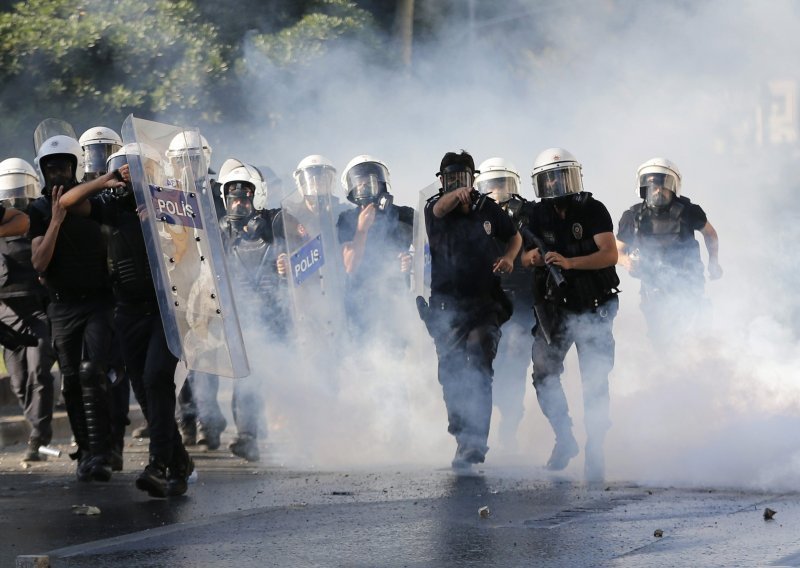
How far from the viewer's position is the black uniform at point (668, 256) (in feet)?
35.0

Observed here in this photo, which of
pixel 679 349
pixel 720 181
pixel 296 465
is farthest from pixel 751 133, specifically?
pixel 296 465

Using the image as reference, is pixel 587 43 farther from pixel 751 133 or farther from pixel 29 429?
pixel 29 429

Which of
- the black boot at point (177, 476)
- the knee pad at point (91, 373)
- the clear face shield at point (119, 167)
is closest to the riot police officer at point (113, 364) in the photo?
the knee pad at point (91, 373)

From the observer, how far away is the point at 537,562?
17.3 ft

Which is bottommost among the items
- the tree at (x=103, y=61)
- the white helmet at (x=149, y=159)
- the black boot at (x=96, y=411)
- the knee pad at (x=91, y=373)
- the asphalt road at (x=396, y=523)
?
the asphalt road at (x=396, y=523)

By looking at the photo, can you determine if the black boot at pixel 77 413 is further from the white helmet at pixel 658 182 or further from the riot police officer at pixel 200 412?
the white helmet at pixel 658 182

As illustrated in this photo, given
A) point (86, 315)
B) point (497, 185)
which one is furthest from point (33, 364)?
point (497, 185)

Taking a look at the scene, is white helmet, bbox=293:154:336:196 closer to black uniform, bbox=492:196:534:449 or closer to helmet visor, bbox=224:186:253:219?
helmet visor, bbox=224:186:253:219

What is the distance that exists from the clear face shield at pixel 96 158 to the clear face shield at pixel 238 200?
1429 mm

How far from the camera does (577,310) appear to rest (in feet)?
26.6

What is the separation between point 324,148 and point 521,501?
7842 millimetres

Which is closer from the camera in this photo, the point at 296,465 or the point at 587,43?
the point at 296,465

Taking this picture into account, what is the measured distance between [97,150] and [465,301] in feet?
7.31

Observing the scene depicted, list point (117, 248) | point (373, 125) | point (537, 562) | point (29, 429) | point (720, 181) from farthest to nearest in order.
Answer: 1. point (720, 181)
2. point (373, 125)
3. point (29, 429)
4. point (117, 248)
5. point (537, 562)
